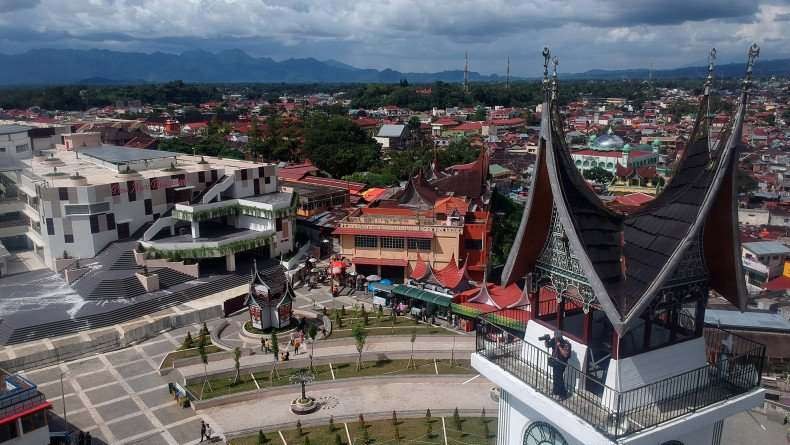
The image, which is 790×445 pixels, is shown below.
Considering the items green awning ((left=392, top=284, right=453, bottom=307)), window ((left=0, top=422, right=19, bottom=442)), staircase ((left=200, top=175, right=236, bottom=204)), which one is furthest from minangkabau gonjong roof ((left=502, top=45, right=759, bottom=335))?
staircase ((left=200, top=175, right=236, bottom=204))

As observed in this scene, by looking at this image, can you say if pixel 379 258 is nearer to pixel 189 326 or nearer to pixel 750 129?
pixel 189 326

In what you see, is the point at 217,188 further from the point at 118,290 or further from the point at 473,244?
the point at 473,244

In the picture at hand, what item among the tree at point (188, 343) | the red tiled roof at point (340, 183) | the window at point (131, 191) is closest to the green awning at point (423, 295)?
the tree at point (188, 343)

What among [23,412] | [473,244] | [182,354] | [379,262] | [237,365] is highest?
[473,244]

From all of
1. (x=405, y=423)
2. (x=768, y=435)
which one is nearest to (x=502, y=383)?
(x=405, y=423)

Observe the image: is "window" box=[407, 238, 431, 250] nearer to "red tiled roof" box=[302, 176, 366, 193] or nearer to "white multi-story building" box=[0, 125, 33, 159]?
"red tiled roof" box=[302, 176, 366, 193]

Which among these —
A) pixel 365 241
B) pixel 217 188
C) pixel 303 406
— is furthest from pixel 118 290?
pixel 303 406

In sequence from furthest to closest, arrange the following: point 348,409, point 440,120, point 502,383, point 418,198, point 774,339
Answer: point 440,120, point 418,198, point 774,339, point 348,409, point 502,383
